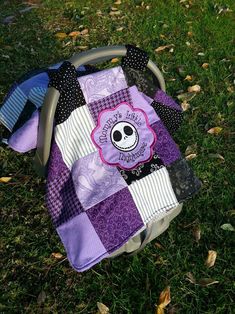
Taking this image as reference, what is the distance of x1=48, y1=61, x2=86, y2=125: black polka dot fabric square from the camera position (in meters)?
1.78

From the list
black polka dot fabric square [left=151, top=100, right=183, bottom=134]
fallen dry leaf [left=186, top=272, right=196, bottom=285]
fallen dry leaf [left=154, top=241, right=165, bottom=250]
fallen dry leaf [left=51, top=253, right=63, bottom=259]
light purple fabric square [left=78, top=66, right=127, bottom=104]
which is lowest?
fallen dry leaf [left=186, top=272, right=196, bottom=285]

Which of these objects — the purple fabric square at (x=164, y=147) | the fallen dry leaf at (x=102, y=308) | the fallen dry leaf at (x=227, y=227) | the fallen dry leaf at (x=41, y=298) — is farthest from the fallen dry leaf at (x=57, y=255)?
the fallen dry leaf at (x=227, y=227)

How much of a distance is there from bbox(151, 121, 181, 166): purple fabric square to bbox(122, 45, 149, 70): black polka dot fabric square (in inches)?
12.6

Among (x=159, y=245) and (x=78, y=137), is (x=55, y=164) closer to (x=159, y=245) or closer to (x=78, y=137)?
(x=78, y=137)

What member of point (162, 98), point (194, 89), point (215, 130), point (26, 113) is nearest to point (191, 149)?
point (215, 130)

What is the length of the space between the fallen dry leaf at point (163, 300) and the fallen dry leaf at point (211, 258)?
307mm

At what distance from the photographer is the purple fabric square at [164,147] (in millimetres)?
2121

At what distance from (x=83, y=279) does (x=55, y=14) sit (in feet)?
11.6

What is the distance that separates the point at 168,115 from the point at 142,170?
44cm

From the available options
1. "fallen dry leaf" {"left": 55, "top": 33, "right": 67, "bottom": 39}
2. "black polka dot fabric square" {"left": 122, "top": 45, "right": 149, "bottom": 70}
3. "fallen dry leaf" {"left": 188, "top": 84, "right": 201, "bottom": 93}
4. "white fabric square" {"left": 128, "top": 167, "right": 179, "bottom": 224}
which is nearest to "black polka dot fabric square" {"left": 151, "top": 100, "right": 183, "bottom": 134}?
"black polka dot fabric square" {"left": 122, "top": 45, "right": 149, "bottom": 70}

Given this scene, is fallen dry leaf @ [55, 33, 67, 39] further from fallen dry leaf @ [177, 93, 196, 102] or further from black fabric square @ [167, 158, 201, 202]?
black fabric square @ [167, 158, 201, 202]

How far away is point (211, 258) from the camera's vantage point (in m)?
2.51

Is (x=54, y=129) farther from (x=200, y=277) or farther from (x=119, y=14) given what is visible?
(x=119, y=14)

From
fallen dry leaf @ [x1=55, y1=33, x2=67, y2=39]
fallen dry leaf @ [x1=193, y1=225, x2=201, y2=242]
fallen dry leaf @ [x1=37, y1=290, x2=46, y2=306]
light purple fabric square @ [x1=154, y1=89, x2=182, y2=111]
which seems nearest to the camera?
light purple fabric square @ [x1=154, y1=89, x2=182, y2=111]
